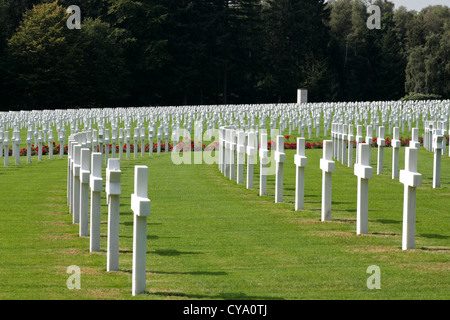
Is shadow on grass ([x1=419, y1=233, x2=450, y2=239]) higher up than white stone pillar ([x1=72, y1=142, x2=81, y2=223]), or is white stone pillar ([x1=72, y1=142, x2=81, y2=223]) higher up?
white stone pillar ([x1=72, y1=142, x2=81, y2=223])

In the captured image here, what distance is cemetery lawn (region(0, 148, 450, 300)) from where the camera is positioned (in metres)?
7.31

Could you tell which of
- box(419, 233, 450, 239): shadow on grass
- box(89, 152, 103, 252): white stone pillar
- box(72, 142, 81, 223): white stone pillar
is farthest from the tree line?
box(89, 152, 103, 252): white stone pillar

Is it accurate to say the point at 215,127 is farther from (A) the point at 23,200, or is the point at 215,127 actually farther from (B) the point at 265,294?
(B) the point at 265,294

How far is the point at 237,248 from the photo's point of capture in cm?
945

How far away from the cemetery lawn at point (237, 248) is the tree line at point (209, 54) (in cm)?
5896

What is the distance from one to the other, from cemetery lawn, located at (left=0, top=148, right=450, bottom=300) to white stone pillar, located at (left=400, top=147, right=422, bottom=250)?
0.15 m

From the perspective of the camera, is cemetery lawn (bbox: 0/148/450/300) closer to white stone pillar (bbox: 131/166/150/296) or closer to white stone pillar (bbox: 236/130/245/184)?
white stone pillar (bbox: 131/166/150/296)

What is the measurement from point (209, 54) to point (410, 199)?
82234 millimetres

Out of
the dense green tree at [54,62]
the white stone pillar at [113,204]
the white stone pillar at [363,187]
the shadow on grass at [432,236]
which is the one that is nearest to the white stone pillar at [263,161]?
the white stone pillar at [363,187]

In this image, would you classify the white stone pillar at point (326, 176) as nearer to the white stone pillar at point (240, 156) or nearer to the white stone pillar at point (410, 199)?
the white stone pillar at point (410, 199)

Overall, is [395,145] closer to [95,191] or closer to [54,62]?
[95,191]

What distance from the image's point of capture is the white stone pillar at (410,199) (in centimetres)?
885

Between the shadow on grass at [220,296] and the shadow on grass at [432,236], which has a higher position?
the shadow on grass at [432,236]
